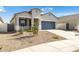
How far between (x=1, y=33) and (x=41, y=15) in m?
2.09

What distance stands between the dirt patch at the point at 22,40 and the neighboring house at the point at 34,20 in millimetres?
402

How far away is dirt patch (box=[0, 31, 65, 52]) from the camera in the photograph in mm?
6359

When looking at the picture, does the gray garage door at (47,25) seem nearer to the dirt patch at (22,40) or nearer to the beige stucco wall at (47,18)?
the beige stucco wall at (47,18)

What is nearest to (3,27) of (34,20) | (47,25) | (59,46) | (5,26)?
(5,26)

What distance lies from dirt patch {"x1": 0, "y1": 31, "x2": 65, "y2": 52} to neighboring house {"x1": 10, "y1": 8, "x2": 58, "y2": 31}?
15.8 inches

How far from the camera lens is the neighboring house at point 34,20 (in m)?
6.55

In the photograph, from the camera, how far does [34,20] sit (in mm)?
6824

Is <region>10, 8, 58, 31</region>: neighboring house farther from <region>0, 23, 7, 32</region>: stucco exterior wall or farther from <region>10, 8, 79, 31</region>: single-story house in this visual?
<region>0, 23, 7, 32</region>: stucco exterior wall

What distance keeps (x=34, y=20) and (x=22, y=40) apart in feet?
3.77

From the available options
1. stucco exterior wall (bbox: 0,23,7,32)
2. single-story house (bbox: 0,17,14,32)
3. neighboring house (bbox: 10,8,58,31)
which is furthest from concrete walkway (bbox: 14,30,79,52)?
stucco exterior wall (bbox: 0,23,7,32)

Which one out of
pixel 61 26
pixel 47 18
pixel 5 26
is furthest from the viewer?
pixel 61 26

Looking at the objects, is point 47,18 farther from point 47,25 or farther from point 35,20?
point 35,20

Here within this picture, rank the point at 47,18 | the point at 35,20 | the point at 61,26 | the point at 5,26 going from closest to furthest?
the point at 5,26
the point at 35,20
the point at 47,18
the point at 61,26

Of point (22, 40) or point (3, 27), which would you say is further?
point (22, 40)
